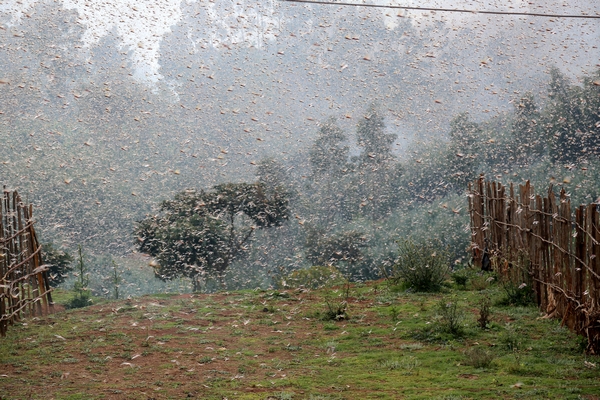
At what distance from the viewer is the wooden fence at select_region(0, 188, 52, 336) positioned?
6.68 m

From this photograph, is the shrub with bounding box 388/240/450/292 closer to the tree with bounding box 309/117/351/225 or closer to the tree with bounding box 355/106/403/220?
the tree with bounding box 355/106/403/220

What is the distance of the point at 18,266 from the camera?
6457mm

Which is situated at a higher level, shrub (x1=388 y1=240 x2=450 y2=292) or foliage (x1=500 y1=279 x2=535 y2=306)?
shrub (x1=388 y1=240 x2=450 y2=292)

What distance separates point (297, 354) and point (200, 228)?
8.57m

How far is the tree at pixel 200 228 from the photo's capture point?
1366 cm

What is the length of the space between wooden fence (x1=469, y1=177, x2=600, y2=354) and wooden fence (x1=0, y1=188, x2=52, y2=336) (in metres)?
5.46

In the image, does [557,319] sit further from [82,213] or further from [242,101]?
[242,101]

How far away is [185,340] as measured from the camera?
21.8 ft

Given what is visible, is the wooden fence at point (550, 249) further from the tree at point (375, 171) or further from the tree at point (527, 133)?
the tree at point (527, 133)

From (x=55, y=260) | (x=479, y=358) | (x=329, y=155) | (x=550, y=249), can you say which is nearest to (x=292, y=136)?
(x=329, y=155)

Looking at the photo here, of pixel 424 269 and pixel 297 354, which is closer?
pixel 297 354

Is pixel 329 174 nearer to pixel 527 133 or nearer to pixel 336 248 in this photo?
pixel 336 248

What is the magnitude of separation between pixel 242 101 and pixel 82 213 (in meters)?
11.4

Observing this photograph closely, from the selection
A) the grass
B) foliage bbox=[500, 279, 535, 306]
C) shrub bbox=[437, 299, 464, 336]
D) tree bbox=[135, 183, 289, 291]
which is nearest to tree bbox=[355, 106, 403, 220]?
tree bbox=[135, 183, 289, 291]
